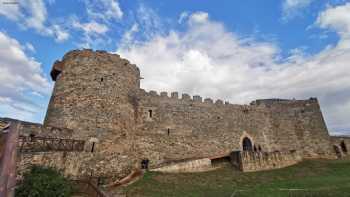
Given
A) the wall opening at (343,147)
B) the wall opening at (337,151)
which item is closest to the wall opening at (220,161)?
the wall opening at (337,151)

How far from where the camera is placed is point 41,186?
671 centimetres

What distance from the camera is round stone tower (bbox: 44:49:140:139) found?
11820 millimetres

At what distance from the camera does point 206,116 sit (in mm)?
18391

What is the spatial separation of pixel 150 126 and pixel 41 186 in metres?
9.40

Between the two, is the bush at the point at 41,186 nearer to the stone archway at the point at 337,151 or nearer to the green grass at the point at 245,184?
the green grass at the point at 245,184

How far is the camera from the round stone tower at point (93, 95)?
11.8m

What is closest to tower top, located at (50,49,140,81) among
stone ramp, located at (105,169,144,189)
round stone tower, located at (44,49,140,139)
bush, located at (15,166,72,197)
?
round stone tower, located at (44,49,140,139)

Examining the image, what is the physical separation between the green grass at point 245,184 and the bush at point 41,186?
2.78m

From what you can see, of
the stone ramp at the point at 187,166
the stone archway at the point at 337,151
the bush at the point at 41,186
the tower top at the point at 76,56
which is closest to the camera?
the bush at the point at 41,186

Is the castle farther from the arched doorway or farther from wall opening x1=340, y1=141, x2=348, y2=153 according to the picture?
wall opening x1=340, y1=141, x2=348, y2=153

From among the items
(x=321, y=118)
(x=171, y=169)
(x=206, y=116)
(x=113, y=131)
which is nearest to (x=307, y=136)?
(x=321, y=118)

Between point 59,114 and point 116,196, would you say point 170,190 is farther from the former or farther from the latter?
point 59,114

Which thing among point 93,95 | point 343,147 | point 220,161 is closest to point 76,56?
point 93,95

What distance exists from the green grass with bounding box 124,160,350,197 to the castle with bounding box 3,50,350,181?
1.44 meters
